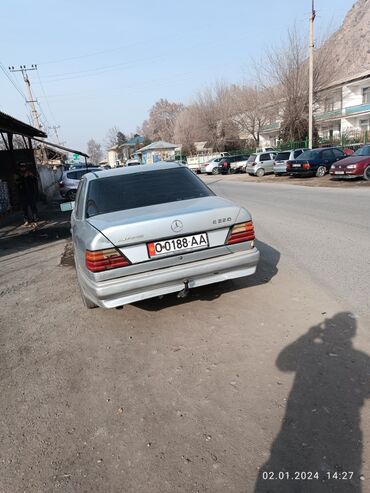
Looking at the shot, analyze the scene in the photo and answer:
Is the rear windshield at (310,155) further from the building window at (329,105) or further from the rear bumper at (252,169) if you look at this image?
the building window at (329,105)

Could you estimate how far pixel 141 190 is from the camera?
14.5 ft

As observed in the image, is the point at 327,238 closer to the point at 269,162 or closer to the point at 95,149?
the point at 269,162

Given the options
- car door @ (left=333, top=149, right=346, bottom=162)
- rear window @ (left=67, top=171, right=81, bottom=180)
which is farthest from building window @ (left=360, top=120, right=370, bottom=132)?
rear window @ (left=67, top=171, right=81, bottom=180)

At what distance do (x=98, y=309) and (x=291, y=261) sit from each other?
3015 mm

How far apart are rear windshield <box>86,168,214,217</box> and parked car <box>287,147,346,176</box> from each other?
1813cm

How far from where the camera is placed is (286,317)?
388 cm

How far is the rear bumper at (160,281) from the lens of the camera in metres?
3.51

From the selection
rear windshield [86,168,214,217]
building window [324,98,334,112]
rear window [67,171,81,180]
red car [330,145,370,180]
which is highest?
building window [324,98,334,112]

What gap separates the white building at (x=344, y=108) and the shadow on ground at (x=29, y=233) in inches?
1390

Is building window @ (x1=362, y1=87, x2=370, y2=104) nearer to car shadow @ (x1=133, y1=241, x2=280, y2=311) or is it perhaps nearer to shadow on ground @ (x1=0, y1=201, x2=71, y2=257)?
shadow on ground @ (x1=0, y1=201, x2=71, y2=257)

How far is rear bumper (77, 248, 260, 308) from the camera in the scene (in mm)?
3508

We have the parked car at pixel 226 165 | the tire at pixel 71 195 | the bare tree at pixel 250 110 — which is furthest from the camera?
the bare tree at pixel 250 110

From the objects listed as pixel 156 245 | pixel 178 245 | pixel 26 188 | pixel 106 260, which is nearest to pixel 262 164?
pixel 26 188

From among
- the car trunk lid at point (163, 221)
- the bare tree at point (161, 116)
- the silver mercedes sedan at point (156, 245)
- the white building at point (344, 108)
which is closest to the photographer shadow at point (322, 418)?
the silver mercedes sedan at point (156, 245)
